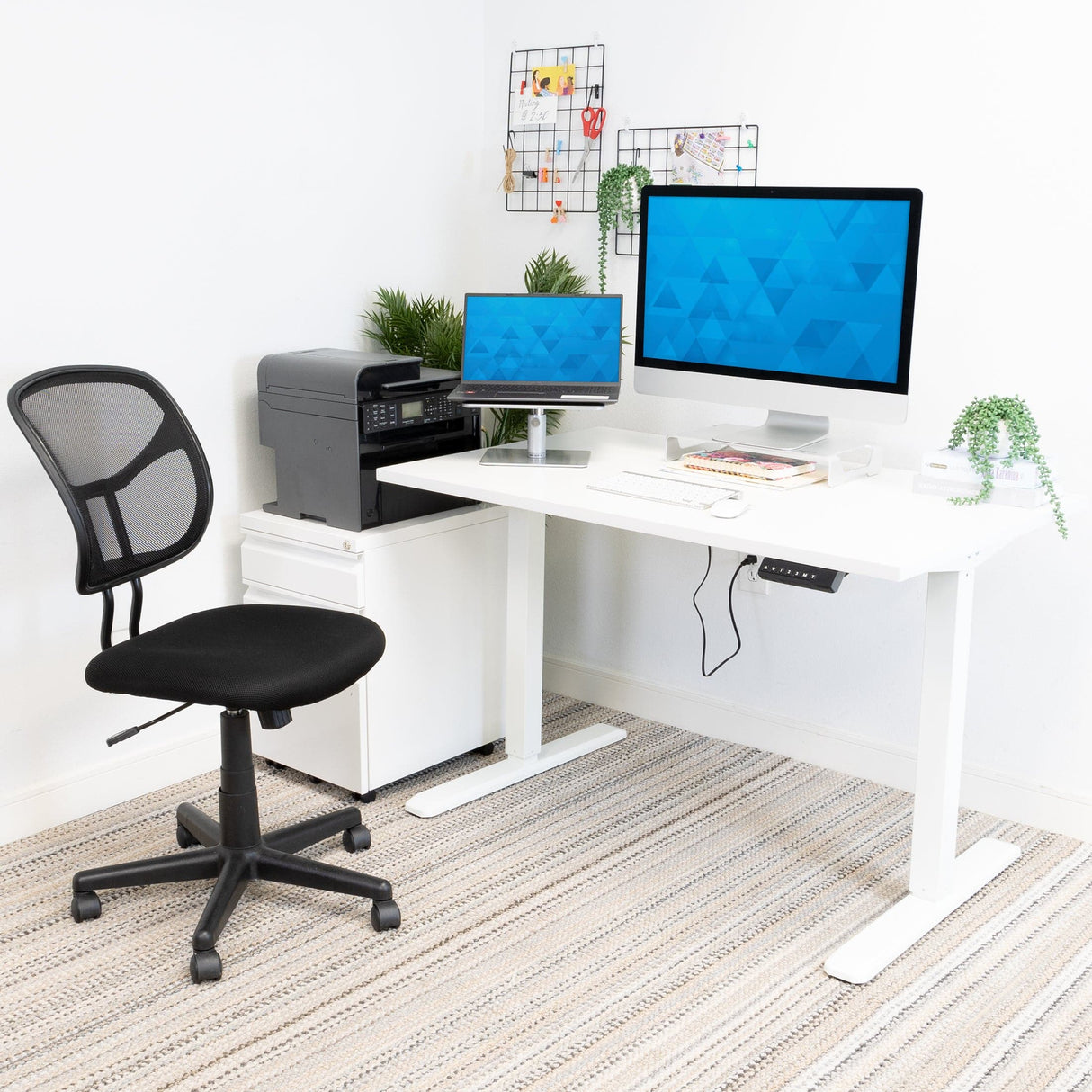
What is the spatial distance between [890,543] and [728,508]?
1.03ft

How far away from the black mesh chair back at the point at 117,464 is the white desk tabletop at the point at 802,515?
44 cm

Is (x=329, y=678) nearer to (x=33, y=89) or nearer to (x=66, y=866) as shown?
(x=66, y=866)

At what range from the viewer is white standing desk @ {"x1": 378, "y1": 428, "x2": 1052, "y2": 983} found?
6.56 ft

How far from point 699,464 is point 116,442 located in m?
1.15

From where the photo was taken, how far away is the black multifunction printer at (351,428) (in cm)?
263

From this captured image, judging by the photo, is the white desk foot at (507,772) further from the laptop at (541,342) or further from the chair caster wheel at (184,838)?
the laptop at (541,342)

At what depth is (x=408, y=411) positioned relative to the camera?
8.91 ft

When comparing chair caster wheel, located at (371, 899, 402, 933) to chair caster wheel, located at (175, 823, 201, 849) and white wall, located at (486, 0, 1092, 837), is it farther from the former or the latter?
white wall, located at (486, 0, 1092, 837)

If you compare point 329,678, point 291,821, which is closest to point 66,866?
point 291,821

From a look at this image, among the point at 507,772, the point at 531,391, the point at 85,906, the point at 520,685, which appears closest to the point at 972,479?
the point at 531,391

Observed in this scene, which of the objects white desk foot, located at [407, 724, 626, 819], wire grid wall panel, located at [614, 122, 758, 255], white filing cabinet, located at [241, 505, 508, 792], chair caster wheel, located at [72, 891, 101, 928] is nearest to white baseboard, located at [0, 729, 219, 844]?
white filing cabinet, located at [241, 505, 508, 792]

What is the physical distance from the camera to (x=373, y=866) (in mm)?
2475

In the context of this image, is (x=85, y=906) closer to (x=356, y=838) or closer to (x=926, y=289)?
(x=356, y=838)

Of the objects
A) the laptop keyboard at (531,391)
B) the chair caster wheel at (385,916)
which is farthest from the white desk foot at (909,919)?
the laptop keyboard at (531,391)
